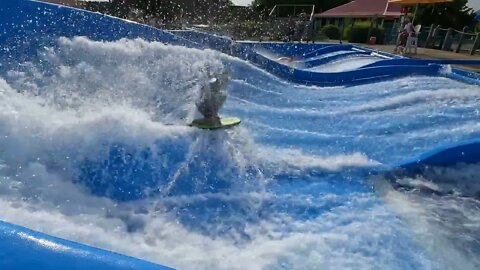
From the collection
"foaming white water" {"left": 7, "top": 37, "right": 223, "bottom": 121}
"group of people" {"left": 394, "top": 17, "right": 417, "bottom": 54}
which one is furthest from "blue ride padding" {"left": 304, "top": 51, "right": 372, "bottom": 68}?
"foaming white water" {"left": 7, "top": 37, "right": 223, "bottom": 121}

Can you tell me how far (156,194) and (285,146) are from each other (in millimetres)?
1945

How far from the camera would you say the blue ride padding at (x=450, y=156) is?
4.29 m

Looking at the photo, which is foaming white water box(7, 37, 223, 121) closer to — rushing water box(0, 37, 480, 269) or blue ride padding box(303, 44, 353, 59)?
rushing water box(0, 37, 480, 269)

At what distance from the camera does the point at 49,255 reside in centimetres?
136

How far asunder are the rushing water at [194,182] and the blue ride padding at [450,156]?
0.27 meters

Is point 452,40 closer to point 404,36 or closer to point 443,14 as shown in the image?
point 404,36

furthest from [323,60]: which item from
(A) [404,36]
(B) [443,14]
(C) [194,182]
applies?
(B) [443,14]

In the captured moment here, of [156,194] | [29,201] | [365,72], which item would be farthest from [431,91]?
[29,201]

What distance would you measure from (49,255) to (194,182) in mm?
2203

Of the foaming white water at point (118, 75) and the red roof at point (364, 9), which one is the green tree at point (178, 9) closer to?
the red roof at point (364, 9)

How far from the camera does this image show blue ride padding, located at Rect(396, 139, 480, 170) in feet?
14.1

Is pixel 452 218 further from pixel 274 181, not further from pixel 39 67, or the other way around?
pixel 39 67

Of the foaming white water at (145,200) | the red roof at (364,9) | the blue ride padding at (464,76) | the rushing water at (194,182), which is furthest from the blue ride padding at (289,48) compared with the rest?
the red roof at (364,9)

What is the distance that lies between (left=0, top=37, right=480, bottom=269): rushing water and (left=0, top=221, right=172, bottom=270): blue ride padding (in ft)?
3.13
